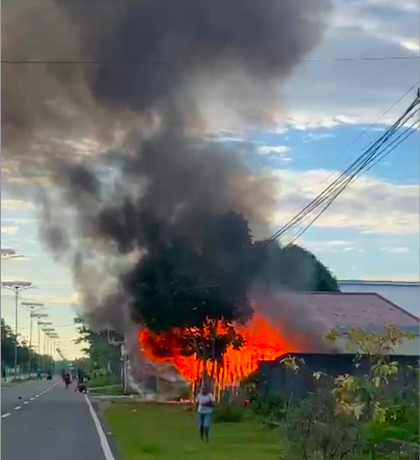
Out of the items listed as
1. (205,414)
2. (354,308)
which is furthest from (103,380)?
(205,414)

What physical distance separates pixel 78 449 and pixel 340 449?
22.7 ft

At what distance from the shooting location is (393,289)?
2848cm

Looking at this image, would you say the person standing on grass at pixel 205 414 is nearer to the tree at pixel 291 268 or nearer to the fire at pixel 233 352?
the fire at pixel 233 352

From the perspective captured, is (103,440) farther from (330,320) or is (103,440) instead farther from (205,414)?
(330,320)

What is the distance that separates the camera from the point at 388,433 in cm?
1195

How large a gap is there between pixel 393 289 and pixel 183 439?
12.6m

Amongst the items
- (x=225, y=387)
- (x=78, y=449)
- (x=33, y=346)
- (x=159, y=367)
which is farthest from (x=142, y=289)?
(x=33, y=346)

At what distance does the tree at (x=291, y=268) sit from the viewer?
25969 mm

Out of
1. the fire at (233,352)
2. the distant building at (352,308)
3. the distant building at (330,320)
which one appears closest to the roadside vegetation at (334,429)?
the distant building at (330,320)

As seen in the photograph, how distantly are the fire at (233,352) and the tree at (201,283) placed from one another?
1.29ft

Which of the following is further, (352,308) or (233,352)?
(233,352)

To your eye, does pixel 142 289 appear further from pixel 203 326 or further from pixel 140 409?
pixel 140 409

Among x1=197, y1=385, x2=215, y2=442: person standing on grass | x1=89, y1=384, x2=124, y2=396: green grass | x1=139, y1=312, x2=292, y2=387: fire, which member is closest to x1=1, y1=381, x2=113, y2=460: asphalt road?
x1=197, y1=385, x2=215, y2=442: person standing on grass

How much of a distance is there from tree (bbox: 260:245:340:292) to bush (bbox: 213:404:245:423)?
3.80 meters
